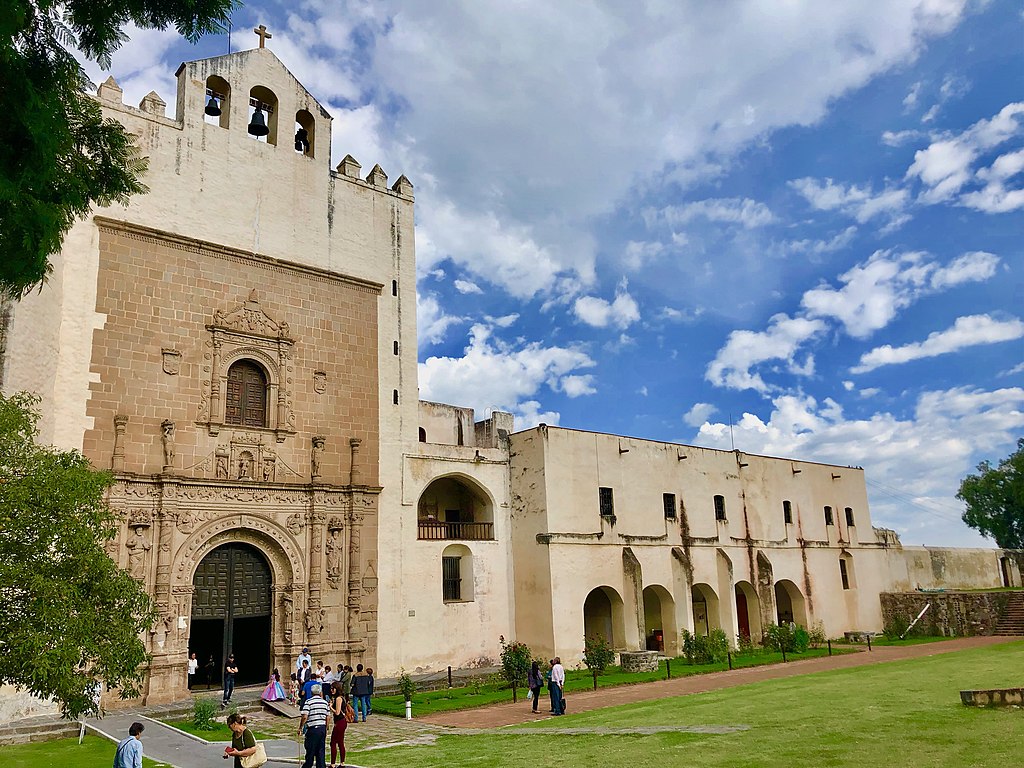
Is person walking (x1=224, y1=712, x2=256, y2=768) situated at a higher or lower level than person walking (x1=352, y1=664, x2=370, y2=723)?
higher

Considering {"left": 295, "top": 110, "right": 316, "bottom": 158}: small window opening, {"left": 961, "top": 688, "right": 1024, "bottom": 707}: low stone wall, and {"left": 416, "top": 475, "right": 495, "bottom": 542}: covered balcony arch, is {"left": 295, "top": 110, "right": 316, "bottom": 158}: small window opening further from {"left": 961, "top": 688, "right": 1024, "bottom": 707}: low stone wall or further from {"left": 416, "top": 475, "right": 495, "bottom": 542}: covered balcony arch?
{"left": 961, "top": 688, "right": 1024, "bottom": 707}: low stone wall

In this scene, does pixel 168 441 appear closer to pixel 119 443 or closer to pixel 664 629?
pixel 119 443

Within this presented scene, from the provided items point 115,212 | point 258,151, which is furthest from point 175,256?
point 258,151

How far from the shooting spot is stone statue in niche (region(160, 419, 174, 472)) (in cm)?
1942

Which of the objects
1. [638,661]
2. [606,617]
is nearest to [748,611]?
[606,617]

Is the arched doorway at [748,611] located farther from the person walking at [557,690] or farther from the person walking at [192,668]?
the person walking at [192,668]

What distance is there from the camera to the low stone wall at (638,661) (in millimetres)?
24422

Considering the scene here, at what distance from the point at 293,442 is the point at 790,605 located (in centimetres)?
2458

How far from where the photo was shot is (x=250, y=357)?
850 inches

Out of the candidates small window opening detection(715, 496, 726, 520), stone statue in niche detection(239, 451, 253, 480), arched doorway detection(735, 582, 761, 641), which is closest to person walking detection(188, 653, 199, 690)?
stone statue in niche detection(239, 451, 253, 480)

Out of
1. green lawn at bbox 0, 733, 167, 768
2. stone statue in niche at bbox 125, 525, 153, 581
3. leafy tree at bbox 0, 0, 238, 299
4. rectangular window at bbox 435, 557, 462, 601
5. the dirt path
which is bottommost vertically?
the dirt path

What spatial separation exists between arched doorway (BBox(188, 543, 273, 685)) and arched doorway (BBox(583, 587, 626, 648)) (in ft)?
37.4

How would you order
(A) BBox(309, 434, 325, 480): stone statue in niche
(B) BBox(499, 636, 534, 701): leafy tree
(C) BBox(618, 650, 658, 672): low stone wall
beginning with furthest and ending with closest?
(C) BBox(618, 650, 658, 672): low stone wall < (A) BBox(309, 434, 325, 480): stone statue in niche < (B) BBox(499, 636, 534, 701): leafy tree

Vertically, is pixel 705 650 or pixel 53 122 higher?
pixel 53 122
